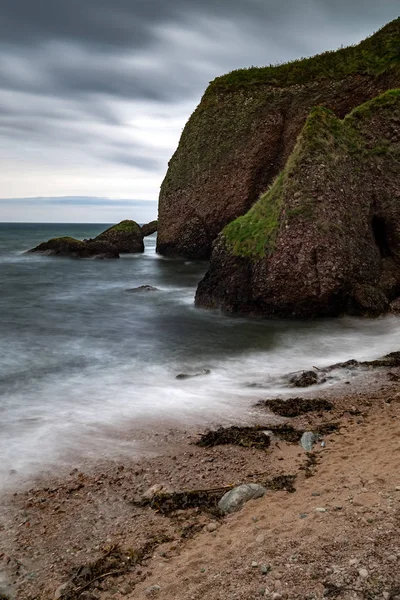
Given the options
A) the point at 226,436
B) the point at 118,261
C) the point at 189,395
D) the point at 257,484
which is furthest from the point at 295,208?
the point at 118,261

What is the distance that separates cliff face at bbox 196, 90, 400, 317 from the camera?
563 inches

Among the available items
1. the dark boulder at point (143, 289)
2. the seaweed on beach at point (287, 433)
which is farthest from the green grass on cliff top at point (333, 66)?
the seaweed on beach at point (287, 433)

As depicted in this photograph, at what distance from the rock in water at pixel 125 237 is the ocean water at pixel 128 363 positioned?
65.5ft

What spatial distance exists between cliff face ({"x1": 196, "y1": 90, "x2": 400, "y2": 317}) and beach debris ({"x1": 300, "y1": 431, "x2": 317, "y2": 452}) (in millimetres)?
8112

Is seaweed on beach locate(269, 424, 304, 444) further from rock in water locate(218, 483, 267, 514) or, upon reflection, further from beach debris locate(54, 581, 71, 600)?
beach debris locate(54, 581, 71, 600)

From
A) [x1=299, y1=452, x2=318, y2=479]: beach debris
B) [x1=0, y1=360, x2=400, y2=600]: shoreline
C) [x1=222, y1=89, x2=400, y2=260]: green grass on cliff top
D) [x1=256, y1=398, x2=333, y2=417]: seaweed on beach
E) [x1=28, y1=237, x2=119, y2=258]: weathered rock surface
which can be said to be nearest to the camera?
[x1=0, y1=360, x2=400, y2=600]: shoreline

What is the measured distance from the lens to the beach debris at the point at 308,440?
6.29 m

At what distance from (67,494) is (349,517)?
10.4 feet

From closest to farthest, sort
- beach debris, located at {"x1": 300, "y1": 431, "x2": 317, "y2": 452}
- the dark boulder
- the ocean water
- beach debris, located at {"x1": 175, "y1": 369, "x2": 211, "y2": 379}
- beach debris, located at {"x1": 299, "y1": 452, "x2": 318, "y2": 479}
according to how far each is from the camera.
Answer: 1. beach debris, located at {"x1": 299, "y1": 452, "x2": 318, "y2": 479}
2. beach debris, located at {"x1": 300, "y1": 431, "x2": 317, "y2": 452}
3. the ocean water
4. beach debris, located at {"x1": 175, "y1": 369, "x2": 211, "y2": 379}
5. the dark boulder

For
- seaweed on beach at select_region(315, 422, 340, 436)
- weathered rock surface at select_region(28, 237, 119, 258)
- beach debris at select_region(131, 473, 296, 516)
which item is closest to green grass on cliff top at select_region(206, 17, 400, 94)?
weathered rock surface at select_region(28, 237, 119, 258)

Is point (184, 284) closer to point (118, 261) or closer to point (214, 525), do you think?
point (118, 261)

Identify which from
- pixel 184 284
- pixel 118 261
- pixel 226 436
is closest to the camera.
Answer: pixel 226 436

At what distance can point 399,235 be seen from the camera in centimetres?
1598

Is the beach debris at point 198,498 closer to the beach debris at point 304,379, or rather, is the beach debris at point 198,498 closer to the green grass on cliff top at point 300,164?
the beach debris at point 304,379
